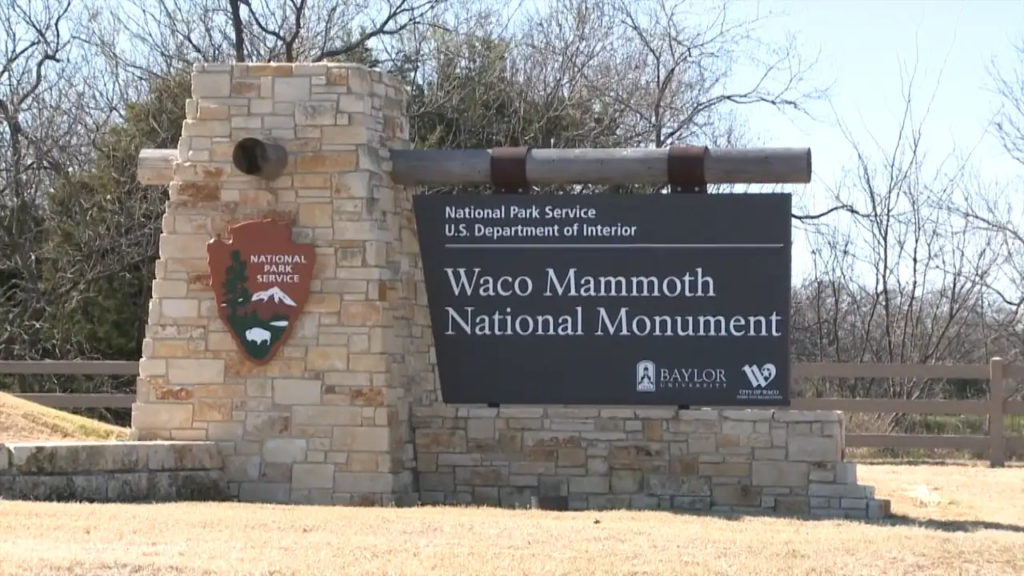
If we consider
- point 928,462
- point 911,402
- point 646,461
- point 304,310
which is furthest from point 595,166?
point 928,462

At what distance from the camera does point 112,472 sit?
488 inches

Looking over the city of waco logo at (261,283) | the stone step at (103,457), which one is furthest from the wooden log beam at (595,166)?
the stone step at (103,457)

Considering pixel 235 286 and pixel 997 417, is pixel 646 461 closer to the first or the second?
pixel 235 286

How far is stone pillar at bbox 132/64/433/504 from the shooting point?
13.3 m

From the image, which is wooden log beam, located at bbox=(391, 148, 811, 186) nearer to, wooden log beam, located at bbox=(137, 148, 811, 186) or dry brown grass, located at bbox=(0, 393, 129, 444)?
wooden log beam, located at bbox=(137, 148, 811, 186)

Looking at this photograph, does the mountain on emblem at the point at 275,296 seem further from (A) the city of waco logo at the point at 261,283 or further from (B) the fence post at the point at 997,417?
(B) the fence post at the point at 997,417

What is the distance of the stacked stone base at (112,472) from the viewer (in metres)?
11.9

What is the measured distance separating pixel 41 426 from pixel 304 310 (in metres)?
2.67

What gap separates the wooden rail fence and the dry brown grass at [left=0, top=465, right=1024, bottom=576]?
19.2 feet

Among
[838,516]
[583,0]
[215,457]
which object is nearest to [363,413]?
[215,457]

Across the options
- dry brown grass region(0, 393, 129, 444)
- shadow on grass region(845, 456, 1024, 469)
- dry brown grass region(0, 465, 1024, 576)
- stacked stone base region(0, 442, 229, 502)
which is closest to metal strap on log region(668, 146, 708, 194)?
dry brown grass region(0, 465, 1024, 576)

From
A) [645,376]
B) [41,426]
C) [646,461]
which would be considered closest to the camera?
[646,461]

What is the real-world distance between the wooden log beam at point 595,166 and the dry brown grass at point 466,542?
300 centimetres

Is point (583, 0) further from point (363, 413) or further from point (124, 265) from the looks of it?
point (363, 413)
